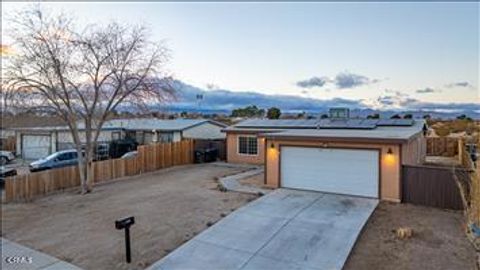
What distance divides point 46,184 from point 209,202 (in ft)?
28.9

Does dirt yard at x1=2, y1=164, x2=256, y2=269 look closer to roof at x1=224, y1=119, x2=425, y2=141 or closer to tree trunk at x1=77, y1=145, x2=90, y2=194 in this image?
tree trunk at x1=77, y1=145, x2=90, y2=194

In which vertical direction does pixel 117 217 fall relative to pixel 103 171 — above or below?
below

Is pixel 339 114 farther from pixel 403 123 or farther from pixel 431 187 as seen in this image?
pixel 431 187

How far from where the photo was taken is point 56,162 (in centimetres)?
2147

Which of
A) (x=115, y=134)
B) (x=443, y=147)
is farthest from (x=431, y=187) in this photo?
(x=115, y=134)

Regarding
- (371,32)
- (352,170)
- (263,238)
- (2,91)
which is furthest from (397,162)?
(2,91)

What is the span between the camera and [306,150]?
1485cm

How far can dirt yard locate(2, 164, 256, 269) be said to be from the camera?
873 centimetres

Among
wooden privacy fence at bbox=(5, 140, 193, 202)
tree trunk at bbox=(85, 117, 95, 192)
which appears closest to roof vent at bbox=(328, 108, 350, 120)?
wooden privacy fence at bbox=(5, 140, 193, 202)

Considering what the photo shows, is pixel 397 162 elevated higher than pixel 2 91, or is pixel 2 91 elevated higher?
pixel 2 91

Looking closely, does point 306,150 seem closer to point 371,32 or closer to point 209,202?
point 209,202

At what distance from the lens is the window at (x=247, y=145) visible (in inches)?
961

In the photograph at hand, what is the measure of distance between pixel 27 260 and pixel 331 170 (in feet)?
35.3

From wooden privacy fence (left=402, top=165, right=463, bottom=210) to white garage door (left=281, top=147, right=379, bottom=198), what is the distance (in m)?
1.11
